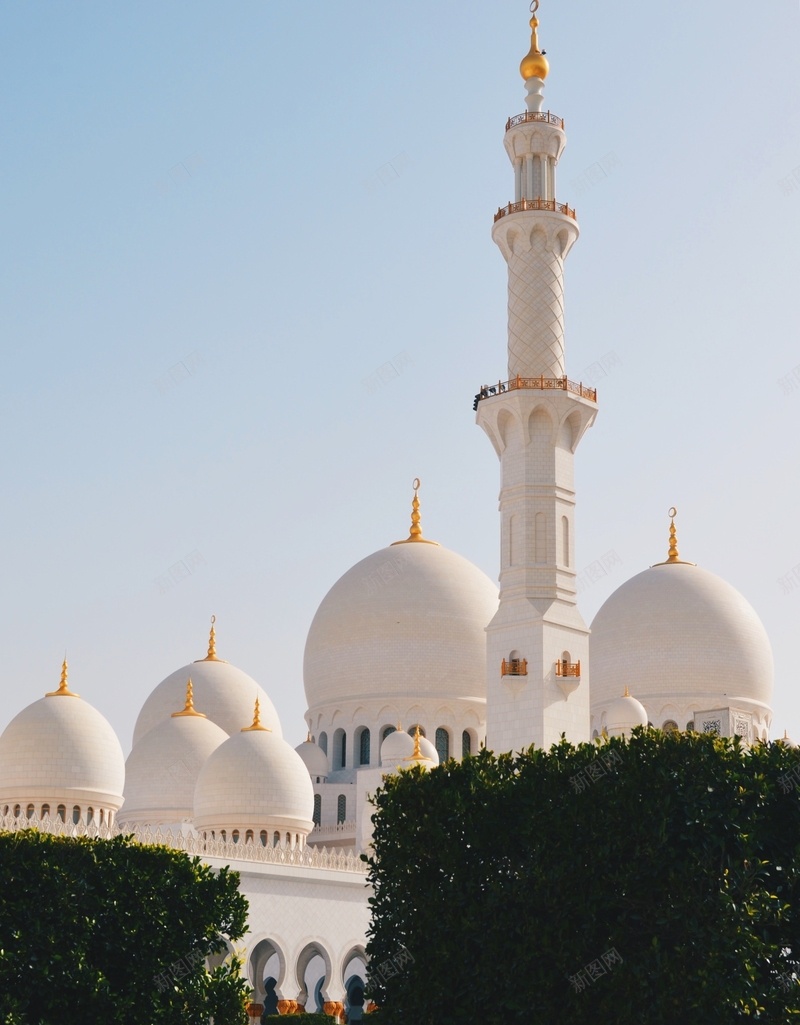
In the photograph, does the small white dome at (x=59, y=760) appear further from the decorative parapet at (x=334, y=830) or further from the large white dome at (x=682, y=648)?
the large white dome at (x=682, y=648)

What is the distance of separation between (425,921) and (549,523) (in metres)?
17.7

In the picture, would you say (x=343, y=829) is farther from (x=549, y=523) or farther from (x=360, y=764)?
(x=549, y=523)

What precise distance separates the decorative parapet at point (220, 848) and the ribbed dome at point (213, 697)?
10.7m

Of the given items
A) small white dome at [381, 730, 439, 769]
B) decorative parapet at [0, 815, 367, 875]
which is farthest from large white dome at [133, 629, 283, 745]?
decorative parapet at [0, 815, 367, 875]

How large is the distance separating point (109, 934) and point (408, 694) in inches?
1111

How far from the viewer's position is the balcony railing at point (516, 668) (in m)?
34.6

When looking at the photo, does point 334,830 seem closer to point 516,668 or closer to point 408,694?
point 408,694

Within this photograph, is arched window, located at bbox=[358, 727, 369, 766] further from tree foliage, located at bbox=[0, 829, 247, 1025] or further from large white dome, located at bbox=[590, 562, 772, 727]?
tree foliage, located at bbox=[0, 829, 247, 1025]

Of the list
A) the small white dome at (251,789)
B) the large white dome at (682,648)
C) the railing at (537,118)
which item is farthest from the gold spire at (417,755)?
the railing at (537,118)

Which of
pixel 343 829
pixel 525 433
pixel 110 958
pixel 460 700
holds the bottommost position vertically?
pixel 110 958

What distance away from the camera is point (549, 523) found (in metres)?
35.7

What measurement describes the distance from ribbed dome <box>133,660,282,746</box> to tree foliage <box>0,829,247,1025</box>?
28.1 meters

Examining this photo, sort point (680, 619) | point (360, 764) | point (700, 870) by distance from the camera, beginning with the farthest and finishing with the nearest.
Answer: point (680, 619), point (360, 764), point (700, 870)

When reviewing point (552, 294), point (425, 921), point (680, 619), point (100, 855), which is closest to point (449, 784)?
point (425, 921)
